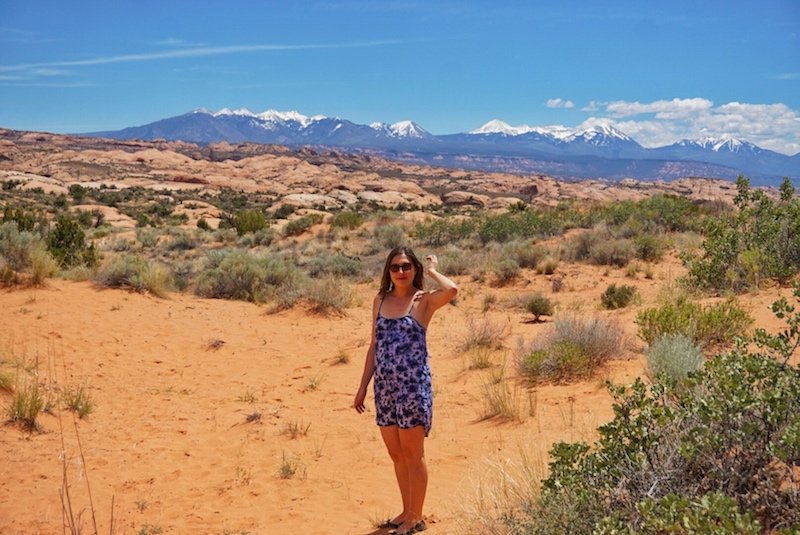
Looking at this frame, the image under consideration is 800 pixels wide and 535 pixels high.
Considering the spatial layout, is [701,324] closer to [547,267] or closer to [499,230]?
[547,267]

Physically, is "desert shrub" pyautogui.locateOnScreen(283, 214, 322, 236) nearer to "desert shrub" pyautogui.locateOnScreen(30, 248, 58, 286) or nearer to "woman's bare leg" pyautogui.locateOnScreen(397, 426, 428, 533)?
"desert shrub" pyautogui.locateOnScreen(30, 248, 58, 286)

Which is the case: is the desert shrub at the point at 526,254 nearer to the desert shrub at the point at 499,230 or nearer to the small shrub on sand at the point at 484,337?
the desert shrub at the point at 499,230

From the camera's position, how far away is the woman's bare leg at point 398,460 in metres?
3.90

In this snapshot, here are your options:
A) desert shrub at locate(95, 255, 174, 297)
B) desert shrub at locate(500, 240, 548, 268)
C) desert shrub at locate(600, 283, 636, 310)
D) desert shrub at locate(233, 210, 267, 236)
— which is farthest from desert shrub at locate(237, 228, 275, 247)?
desert shrub at locate(600, 283, 636, 310)

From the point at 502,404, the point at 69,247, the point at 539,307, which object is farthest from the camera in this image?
the point at 69,247

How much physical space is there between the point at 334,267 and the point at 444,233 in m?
7.04

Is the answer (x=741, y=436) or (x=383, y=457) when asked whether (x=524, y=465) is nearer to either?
(x=741, y=436)

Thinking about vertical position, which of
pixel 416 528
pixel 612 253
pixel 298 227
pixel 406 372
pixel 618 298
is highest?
→ pixel 406 372

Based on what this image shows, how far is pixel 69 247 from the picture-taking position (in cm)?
1415

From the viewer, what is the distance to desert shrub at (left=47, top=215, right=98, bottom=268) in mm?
13680

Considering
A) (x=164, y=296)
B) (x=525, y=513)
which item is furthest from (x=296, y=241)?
(x=525, y=513)

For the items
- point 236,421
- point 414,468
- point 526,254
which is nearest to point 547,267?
point 526,254

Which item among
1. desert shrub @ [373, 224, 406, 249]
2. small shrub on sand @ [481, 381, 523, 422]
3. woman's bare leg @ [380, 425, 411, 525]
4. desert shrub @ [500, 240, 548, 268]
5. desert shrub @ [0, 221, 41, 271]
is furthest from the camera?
desert shrub @ [373, 224, 406, 249]

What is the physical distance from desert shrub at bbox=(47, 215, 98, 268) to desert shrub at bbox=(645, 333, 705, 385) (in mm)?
12276
